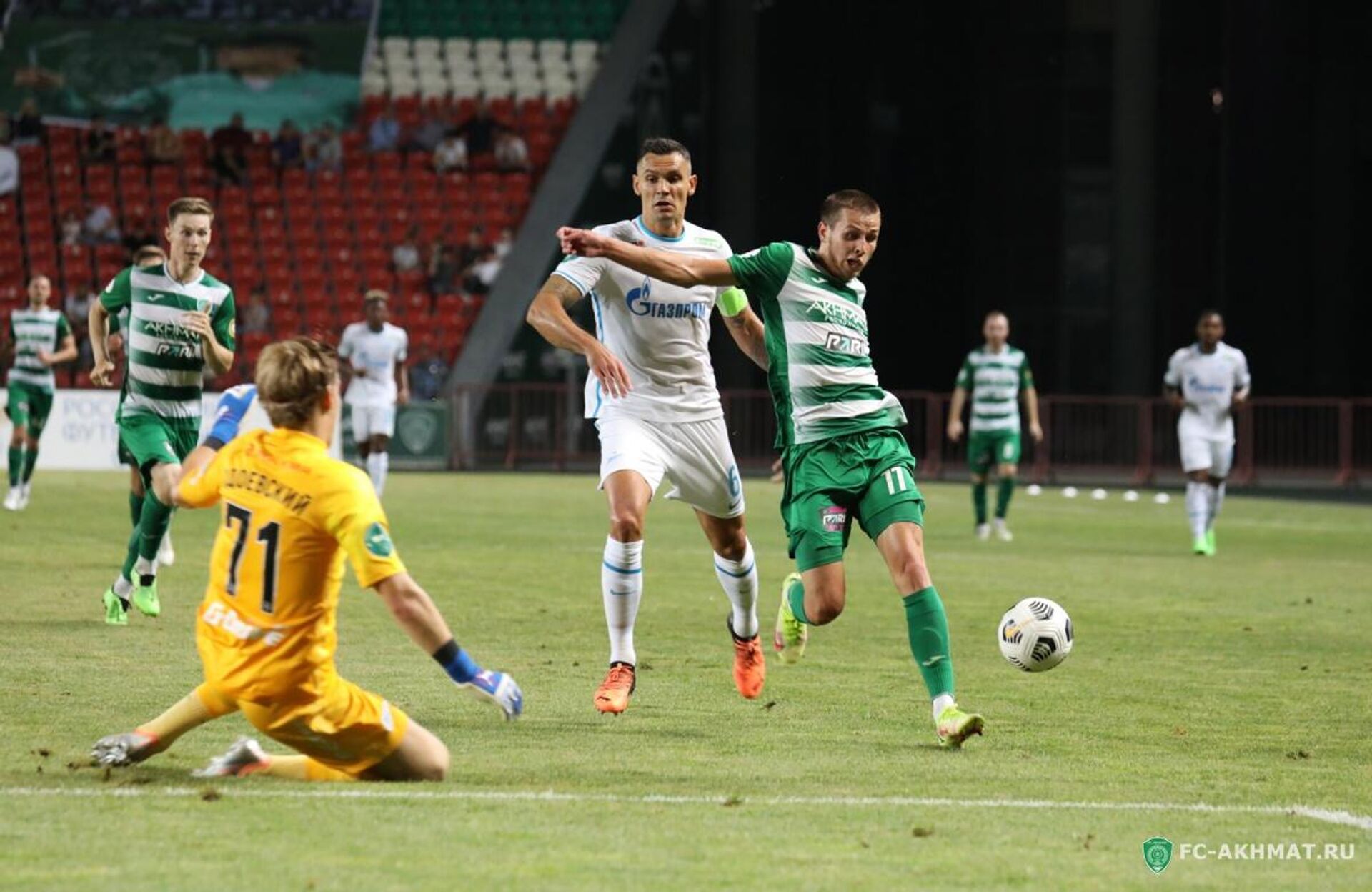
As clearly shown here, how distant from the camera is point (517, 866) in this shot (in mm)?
5441

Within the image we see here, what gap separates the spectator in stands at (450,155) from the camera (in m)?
36.3

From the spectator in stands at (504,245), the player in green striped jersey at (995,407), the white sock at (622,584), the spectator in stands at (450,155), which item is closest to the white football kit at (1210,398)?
the player in green striped jersey at (995,407)

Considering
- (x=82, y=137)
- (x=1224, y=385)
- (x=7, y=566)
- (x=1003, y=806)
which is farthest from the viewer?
(x=82, y=137)

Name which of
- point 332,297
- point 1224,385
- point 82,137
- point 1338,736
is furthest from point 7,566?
point 82,137

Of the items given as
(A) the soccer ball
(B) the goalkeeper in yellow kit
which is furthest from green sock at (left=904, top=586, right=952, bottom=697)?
(B) the goalkeeper in yellow kit

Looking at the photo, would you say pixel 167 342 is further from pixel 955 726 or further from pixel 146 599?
pixel 955 726

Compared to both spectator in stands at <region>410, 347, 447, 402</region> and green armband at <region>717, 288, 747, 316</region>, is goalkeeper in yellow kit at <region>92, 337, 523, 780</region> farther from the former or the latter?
spectator in stands at <region>410, 347, 447, 402</region>

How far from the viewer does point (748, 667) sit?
9.13m

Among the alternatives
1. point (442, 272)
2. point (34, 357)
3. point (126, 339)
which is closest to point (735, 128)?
point (442, 272)

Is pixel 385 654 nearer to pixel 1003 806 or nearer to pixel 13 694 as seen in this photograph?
pixel 13 694

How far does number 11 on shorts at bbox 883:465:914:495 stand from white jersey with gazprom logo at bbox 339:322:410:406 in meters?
15.7

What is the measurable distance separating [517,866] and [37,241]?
99.2 ft

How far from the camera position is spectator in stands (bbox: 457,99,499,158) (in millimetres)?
36625

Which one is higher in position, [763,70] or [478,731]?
[763,70]
